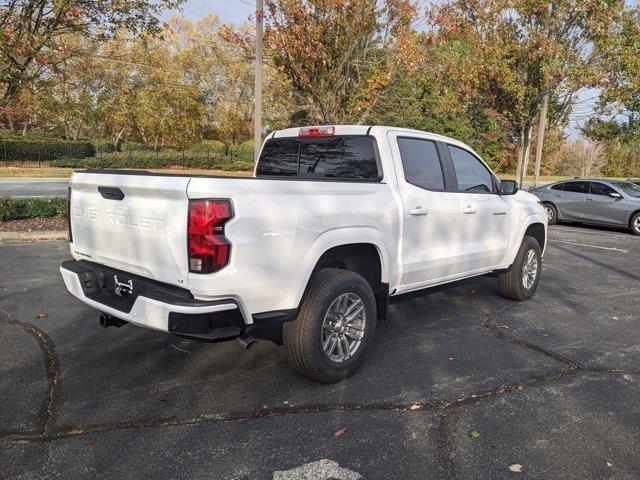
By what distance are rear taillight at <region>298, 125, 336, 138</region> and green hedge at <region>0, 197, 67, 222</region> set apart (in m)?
8.06

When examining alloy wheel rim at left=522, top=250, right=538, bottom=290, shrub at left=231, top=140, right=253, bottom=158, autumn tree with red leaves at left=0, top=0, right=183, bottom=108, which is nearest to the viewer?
alloy wheel rim at left=522, top=250, right=538, bottom=290

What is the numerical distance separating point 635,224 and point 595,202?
1157 millimetres

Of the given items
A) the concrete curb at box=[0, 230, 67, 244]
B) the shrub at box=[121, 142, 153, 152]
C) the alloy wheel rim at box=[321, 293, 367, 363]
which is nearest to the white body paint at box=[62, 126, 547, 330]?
the alloy wheel rim at box=[321, 293, 367, 363]

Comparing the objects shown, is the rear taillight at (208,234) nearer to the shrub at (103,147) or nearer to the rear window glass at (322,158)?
the rear window glass at (322,158)

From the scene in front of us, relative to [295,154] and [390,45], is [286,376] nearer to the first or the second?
[295,154]

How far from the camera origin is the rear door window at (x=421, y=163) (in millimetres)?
4281

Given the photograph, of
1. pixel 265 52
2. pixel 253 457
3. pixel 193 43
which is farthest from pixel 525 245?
pixel 193 43

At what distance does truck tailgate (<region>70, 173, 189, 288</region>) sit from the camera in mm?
2904

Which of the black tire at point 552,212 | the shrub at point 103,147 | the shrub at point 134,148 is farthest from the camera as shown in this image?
the shrub at point 134,148

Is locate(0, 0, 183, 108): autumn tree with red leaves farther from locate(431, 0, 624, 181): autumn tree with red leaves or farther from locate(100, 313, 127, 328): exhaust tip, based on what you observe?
locate(431, 0, 624, 181): autumn tree with red leaves

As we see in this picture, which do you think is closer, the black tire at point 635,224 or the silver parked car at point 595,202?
the black tire at point 635,224

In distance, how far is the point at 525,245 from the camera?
5.86 meters

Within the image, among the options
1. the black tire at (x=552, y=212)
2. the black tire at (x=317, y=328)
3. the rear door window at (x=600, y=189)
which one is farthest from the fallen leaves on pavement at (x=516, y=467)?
the black tire at (x=552, y=212)

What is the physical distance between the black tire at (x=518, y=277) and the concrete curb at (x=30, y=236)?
7764mm
